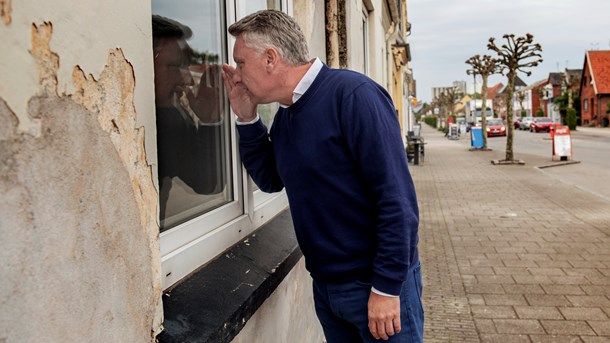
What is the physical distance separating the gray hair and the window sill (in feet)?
2.74

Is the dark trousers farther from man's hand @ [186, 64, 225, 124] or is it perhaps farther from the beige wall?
man's hand @ [186, 64, 225, 124]

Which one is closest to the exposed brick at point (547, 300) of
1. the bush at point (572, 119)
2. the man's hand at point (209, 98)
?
the man's hand at point (209, 98)

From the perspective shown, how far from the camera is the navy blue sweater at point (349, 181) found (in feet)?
6.32

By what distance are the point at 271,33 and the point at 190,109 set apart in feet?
1.65

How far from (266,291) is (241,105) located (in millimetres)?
770

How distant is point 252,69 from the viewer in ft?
7.04

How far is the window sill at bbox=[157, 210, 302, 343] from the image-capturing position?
1748 mm

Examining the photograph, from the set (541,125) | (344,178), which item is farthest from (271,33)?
(541,125)

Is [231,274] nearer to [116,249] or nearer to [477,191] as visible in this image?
[116,249]

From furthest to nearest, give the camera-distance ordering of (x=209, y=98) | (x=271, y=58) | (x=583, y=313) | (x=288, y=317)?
(x=583, y=313) → (x=288, y=317) → (x=209, y=98) → (x=271, y=58)

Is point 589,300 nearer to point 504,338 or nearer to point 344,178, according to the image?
point 504,338

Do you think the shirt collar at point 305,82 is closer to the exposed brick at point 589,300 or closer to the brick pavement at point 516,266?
the brick pavement at point 516,266

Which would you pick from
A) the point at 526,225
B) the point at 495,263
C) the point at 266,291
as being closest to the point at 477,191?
the point at 526,225

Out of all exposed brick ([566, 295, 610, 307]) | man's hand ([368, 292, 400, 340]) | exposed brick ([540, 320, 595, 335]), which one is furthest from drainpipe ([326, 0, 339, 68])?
man's hand ([368, 292, 400, 340])
